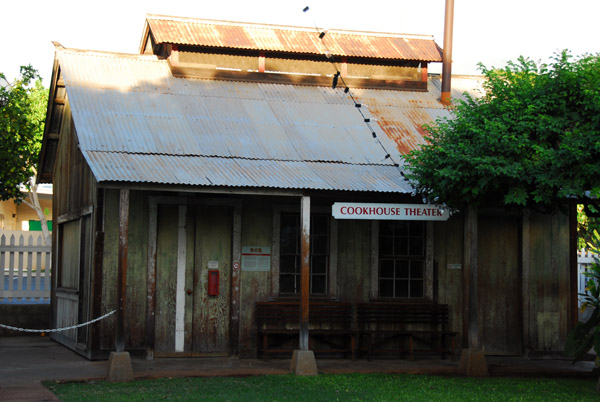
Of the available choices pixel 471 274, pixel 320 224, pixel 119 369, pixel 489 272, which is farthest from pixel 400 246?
pixel 119 369

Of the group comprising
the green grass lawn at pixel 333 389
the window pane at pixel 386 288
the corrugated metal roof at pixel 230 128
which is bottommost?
the green grass lawn at pixel 333 389

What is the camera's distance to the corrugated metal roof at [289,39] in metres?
15.3

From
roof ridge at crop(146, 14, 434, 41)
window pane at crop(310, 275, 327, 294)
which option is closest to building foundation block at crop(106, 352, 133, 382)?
window pane at crop(310, 275, 327, 294)

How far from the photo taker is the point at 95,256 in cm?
1238

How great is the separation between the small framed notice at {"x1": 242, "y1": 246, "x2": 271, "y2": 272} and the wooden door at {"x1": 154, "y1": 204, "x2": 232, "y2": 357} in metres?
0.28

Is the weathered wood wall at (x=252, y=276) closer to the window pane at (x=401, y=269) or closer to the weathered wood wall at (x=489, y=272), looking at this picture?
the weathered wood wall at (x=489, y=272)

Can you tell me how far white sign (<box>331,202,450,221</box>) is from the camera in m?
11.7

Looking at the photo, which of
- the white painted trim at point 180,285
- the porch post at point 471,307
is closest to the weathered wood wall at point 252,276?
the white painted trim at point 180,285

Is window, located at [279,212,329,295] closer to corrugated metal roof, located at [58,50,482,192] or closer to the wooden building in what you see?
the wooden building

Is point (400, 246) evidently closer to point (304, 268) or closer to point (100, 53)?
point (304, 268)

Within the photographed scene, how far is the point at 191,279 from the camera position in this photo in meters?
13.0

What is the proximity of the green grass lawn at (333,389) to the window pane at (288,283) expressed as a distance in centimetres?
234

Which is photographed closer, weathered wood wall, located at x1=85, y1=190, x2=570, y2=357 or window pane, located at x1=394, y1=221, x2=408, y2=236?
weathered wood wall, located at x1=85, y1=190, x2=570, y2=357

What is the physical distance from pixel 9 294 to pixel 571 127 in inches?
440
